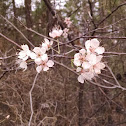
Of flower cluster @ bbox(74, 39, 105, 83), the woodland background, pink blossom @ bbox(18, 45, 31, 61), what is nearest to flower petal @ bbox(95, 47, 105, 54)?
flower cluster @ bbox(74, 39, 105, 83)

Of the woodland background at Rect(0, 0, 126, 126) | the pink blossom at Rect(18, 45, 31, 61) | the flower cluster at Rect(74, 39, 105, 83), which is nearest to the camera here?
the flower cluster at Rect(74, 39, 105, 83)

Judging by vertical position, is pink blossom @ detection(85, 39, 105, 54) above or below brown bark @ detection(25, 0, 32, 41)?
below

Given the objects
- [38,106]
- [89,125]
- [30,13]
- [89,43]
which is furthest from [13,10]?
[89,43]

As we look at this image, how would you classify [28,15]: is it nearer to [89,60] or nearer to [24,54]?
[24,54]

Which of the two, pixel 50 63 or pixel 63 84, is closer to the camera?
pixel 50 63

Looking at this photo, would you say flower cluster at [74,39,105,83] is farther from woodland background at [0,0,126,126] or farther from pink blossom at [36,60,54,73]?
woodland background at [0,0,126,126]

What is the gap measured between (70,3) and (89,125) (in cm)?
213

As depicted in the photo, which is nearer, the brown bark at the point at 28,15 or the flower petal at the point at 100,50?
the flower petal at the point at 100,50

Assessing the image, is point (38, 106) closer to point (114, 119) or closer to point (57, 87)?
point (57, 87)

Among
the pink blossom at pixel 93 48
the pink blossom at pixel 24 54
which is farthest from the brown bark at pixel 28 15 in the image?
the pink blossom at pixel 93 48

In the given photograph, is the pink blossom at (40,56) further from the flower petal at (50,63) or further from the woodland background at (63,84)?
the woodland background at (63,84)

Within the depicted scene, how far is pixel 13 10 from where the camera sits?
13.1ft

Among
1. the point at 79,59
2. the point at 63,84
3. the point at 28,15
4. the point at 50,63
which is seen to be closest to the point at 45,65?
the point at 50,63

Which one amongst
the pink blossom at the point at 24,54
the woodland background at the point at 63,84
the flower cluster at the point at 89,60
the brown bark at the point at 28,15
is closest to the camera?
the flower cluster at the point at 89,60
